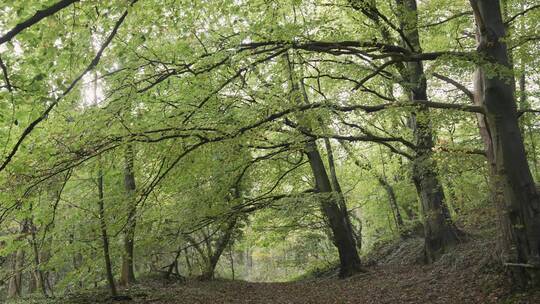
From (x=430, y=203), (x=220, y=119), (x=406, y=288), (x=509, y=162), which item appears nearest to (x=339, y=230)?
(x=430, y=203)

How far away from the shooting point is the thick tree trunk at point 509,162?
7500 millimetres

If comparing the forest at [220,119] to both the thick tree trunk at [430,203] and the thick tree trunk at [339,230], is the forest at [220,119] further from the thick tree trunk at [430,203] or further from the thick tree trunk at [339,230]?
the thick tree trunk at [339,230]

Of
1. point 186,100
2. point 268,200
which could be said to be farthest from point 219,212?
point 186,100

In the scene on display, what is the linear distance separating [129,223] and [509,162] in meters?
8.24

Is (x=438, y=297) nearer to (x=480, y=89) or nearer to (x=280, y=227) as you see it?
(x=480, y=89)

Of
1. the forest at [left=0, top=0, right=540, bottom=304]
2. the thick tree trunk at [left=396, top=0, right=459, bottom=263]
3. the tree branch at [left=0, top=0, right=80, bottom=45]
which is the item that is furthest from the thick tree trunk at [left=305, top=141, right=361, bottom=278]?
the tree branch at [left=0, top=0, right=80, bottom=45]

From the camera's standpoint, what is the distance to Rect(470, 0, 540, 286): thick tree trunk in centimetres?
750

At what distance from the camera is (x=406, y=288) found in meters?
10.6

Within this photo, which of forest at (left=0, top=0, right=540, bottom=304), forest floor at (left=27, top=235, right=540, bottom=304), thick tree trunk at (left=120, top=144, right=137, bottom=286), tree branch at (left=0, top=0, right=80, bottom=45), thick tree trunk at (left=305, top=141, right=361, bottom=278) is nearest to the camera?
tree branch at (left=0, top=0, right=80, bottom=45)

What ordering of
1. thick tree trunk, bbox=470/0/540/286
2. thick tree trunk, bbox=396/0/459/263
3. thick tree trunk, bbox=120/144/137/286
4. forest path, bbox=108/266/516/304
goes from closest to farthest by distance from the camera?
thick tree trunk, bbox=470/0/540/286 → forest path, bbox=108/266/516/304 → thick tree trunk, bbox=120/144/137/286 → thick tree trunk, bbox=396/0/459/263

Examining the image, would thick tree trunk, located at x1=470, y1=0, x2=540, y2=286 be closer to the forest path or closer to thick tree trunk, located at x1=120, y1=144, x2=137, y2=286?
the forest path

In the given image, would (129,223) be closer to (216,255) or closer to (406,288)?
(406,288)

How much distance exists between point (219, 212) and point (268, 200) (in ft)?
7.28

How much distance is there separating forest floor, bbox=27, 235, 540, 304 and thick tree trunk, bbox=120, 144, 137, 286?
121 cm
